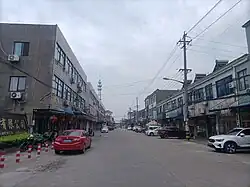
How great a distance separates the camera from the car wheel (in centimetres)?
1791

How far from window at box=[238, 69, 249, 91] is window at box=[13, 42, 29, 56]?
1948 centimetres

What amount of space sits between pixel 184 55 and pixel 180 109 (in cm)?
1265

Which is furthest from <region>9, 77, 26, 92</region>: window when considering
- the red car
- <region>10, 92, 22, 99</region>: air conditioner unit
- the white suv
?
the white suv

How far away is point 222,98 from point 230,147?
8.52 m

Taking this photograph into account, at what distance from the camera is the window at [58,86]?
91.4 feet

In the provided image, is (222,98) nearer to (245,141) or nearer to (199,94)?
(245,141)

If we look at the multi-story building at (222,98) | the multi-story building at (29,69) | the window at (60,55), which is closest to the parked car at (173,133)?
the multi-story building at (222,98)

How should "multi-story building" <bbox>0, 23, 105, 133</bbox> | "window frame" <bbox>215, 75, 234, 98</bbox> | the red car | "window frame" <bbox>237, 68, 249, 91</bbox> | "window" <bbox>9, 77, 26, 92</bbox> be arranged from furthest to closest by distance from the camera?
"window frame" <bbox>215, 75, 234, 98</bbox> → "window" <bbox>9, 77, 26, 92</bbox> → "multi-story building" <bbox>0, 23, 105, 133</bbox> → "window frame" <bbox>237, 68, 249, 91</bbox> → the red car

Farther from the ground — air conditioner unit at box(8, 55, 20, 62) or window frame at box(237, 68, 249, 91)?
air conditioner unit at box(8, 55, 20, 62)

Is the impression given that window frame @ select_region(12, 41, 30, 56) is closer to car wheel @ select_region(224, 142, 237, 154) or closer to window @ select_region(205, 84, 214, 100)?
car wheel @ select_region(224, 142, 237, 154)

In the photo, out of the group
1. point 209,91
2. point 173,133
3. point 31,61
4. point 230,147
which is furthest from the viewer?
point 173,133

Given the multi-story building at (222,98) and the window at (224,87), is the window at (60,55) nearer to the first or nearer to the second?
the multi-story building at (222,98)

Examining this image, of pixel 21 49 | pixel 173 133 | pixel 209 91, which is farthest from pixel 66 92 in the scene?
pixel 209 91

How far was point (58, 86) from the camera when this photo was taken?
96.8 ft
